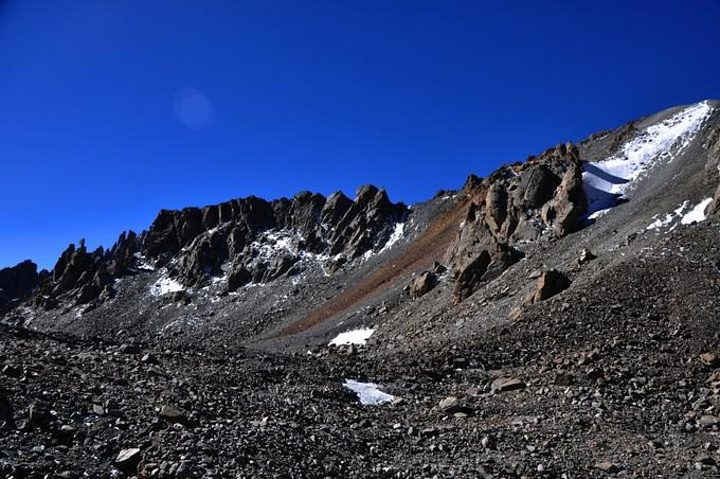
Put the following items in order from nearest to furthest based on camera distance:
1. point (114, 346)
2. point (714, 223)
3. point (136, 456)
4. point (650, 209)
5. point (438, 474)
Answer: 1. point (136, 456)
2. point (438, 474)
3. point (114, 346)
4. point (714, 223)
5. point (650, 209)

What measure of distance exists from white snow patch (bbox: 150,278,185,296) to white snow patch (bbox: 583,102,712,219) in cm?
7981

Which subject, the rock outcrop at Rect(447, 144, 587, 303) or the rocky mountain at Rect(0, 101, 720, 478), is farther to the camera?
the rock outcrop at Rect(447, 144, 587, 303)

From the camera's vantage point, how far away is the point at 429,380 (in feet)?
72.6

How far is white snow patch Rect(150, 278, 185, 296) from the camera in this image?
102 meters

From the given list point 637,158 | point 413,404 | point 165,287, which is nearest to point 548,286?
point 413,404

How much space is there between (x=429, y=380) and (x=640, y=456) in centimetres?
1003

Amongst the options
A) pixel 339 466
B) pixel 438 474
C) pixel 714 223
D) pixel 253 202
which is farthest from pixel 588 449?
pixel 253 202

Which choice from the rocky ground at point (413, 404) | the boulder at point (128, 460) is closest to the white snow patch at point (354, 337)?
the rocky ground at point (413, 404)

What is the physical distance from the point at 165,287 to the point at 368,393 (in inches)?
3692

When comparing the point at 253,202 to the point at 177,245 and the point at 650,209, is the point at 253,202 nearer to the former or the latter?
the point at 177,245

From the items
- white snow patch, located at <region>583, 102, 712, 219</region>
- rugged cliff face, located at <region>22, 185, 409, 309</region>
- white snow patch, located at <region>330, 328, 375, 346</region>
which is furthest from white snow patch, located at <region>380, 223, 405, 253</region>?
white snow patch, located at <region>330, 328, 375, 346</region>

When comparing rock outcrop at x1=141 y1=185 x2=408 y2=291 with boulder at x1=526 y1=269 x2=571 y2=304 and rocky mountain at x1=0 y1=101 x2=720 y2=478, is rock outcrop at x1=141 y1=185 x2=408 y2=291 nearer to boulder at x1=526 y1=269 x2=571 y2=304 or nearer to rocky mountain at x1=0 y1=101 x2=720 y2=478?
rocky mountain at x1=0 y1=101 x2=720 y2=478

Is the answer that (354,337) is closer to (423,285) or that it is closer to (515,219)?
(423,285)

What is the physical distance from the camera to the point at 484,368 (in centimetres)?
2380
